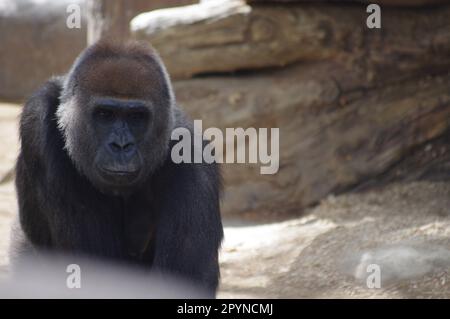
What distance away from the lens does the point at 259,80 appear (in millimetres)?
7406

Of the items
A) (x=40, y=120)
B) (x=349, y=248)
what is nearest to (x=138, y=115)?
(x=40, y=120)

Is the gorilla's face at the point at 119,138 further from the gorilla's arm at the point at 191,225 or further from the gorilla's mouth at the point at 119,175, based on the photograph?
the gorilla's arm at the point at 191,225

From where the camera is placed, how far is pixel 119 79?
4.39m

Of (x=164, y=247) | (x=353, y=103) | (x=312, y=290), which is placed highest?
(x=353, y=103)

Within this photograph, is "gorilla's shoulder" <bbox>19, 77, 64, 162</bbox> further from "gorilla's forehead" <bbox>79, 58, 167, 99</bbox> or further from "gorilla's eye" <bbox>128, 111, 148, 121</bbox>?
Result: "gorilla's eye" <bbox>128, 111, 148, 121</bbox>

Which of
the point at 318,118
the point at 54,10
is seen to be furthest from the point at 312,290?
the point at 54,10

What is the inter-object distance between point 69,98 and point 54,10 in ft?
31.2

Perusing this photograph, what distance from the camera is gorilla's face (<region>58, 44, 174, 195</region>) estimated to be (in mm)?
4277

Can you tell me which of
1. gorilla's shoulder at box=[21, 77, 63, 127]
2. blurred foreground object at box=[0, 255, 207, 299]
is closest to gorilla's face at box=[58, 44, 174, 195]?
gorilla's shoulder at box=[21, 77, 63, 127]

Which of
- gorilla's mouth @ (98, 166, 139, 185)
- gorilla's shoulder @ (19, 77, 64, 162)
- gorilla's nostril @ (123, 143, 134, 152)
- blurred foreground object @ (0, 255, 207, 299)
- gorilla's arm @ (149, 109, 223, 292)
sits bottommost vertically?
blurred foreground object @ (0, 255, 207, 299)

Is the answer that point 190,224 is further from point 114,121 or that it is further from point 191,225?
point 114,121

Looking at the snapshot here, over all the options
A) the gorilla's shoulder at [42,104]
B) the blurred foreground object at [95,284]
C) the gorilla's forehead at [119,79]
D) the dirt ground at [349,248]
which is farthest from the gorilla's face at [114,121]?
the dirt ground at [349,248]

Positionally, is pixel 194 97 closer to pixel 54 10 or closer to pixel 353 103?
pixel 353 103

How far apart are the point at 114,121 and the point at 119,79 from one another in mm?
236
